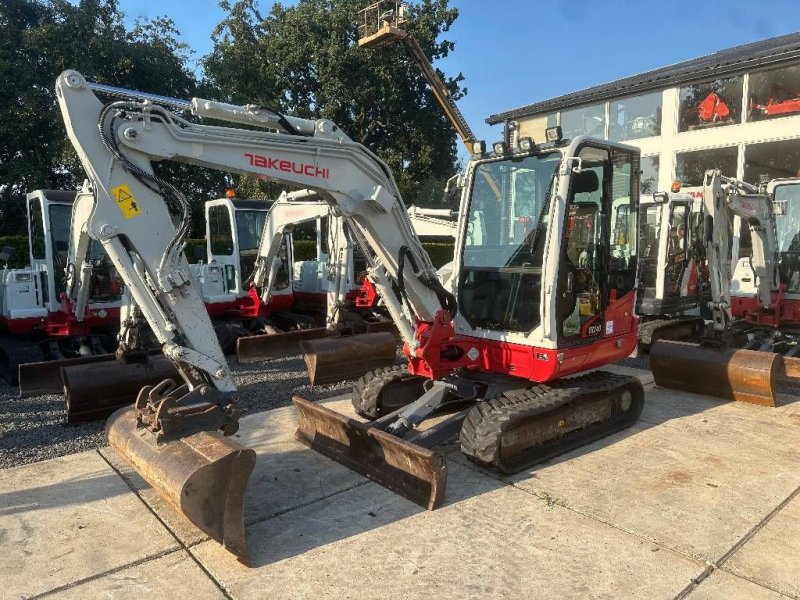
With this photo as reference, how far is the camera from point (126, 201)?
392 centimetres

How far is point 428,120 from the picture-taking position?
24.0 metres

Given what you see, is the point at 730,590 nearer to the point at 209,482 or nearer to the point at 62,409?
the point at 209,482

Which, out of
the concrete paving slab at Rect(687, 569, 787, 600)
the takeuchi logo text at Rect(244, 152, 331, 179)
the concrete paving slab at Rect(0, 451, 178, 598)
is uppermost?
the takeuchi logo text at Rect(244, 152, 331, 179)

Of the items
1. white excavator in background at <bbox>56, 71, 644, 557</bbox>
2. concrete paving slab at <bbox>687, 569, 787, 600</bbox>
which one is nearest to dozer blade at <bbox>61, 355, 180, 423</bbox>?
white excavator in background at <bbox>56, 71, 644, 557</bbox>

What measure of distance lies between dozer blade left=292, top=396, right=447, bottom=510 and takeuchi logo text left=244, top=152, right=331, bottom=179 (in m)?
1.94

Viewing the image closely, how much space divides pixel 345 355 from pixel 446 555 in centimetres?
454

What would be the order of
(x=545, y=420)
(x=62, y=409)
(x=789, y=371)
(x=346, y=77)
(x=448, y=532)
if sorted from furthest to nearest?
(x=346, y=77) < (x=789, y=371) < (x=62, y=409) < (x=545, y=420) < (x=448, y=532)

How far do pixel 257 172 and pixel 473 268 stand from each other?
2.20 meters

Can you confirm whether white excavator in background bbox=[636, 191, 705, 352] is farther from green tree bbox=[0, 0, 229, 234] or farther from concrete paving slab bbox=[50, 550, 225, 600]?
green tree bbox=[0, 0, 229, 234]

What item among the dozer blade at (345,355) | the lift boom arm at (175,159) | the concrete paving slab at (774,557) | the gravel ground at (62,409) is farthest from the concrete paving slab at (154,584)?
the dozer blade at (345,355)

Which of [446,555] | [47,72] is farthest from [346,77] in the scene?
[446,555]

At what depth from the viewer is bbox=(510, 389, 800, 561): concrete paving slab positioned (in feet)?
12.8

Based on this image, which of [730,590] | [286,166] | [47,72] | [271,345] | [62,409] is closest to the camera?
[730,590]

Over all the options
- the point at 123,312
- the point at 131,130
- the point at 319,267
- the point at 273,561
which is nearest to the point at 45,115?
A: the point at 319,267
